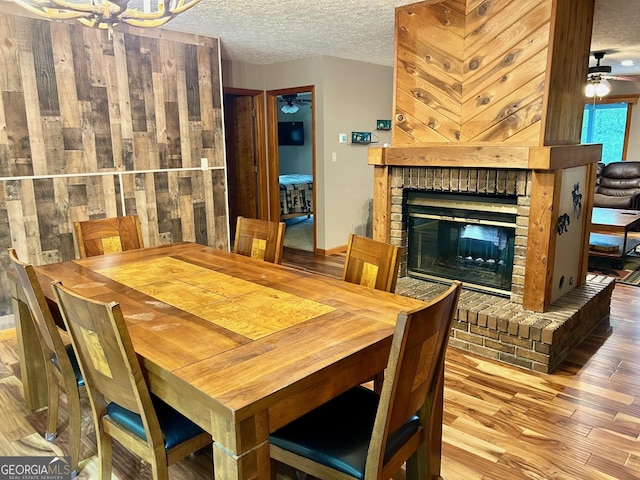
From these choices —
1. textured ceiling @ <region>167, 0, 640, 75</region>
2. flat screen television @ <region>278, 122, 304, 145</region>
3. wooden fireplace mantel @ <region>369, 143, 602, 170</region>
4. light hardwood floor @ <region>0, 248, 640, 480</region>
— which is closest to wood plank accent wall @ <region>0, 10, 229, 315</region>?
textured ceiling @ <region>167, 0, 640, 75</region>

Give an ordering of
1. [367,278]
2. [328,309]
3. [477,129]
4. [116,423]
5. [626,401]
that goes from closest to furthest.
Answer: [116,423]
[328,309]
[367,278]
[626,401]
[477,129]

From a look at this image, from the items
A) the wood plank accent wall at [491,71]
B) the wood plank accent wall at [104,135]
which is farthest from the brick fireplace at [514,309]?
the wood plank accent wall at [104,135]

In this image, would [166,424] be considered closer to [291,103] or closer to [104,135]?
[104,135]

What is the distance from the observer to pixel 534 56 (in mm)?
3033

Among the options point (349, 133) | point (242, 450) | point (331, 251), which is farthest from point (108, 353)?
point (349, 133)

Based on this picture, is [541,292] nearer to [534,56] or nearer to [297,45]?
[534,56]

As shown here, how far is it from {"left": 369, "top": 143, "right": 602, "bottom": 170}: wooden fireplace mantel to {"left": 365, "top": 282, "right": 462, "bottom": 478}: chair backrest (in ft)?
6.23

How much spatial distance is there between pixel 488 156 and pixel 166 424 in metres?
2.58

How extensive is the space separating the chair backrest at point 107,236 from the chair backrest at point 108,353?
1.45 meters

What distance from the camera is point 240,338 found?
1541 millimetres

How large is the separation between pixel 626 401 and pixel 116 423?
259cm

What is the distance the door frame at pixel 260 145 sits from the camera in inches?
241

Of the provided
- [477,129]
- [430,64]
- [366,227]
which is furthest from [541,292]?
[366,227]

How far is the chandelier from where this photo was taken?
1.84 m
